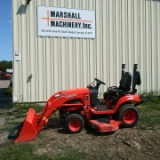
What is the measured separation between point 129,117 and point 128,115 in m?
0.06

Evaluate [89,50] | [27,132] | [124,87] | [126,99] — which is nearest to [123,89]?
[124,87]

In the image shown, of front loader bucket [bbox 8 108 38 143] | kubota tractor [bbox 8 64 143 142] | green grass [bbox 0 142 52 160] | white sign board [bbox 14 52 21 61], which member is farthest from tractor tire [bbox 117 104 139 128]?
white sign board [bbox 14 52 21 61]

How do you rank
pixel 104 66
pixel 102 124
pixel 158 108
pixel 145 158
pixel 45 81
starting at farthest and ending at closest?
pixel 104 66, pixel 45 81, pixel 158 108, pixel 102 124, pixel 145 158

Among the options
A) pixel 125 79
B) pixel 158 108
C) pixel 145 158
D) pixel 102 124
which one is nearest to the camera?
pixel 145 158

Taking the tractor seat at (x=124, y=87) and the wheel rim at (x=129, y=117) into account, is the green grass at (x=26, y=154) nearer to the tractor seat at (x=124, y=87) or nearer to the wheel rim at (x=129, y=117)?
the wheel rim at (x=129, y=117)

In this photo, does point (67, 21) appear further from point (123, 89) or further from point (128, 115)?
point (128, 115)

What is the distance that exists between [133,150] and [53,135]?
1.84 metres

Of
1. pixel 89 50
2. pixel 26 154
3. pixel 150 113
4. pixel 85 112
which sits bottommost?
pixel 26 154

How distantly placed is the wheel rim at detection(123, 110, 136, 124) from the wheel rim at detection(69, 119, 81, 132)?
1.17 metres

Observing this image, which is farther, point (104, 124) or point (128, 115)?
point (128, 115)

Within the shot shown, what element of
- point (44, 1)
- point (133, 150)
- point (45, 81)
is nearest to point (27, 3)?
point (44, 1)

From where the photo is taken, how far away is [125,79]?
23.8ft

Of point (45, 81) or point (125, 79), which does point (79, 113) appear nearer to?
point (125, 79)

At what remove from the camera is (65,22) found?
10.7m
